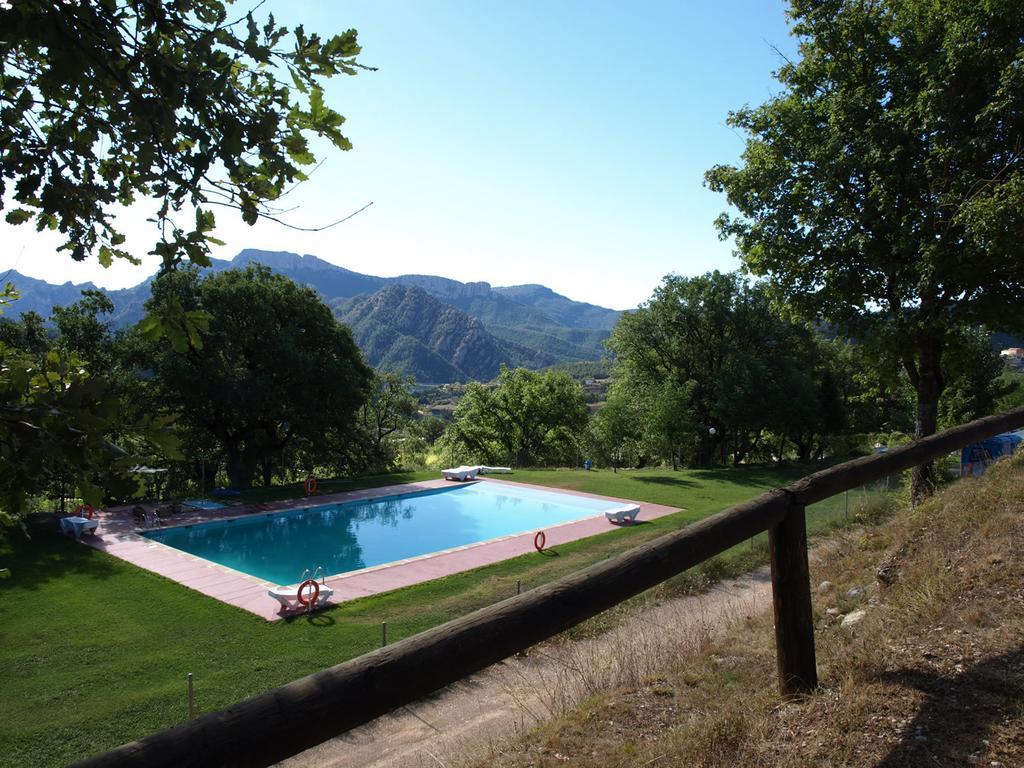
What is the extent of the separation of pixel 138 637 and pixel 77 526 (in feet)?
26.1

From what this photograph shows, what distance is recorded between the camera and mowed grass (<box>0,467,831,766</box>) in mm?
7559

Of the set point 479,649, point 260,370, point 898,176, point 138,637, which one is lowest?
point 138,637

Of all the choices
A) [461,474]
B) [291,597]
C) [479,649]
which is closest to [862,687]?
[479,649]

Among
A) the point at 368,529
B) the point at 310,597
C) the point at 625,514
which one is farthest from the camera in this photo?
the point at 368,529

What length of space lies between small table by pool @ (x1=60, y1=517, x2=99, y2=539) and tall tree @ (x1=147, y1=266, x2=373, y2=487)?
5907 millimetres

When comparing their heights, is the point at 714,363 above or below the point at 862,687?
above

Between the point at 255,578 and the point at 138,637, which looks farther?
the point at 255,578

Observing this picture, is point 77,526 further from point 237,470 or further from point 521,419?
point 521,419

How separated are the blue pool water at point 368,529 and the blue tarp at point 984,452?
36.0 feet

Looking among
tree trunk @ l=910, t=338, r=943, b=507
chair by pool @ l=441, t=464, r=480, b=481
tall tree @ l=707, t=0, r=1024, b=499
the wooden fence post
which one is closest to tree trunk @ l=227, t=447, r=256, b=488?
chair by pool @ l=441, t=464, r=480, b=481

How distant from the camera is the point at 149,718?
24.7 ft

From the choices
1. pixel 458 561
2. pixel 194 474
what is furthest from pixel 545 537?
pixel 194 474

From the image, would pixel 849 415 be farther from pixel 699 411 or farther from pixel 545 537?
pixel 545 537

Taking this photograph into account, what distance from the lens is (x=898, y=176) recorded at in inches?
387
